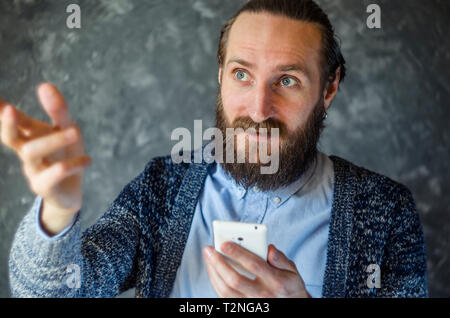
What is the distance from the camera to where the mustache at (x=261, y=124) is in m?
1.04

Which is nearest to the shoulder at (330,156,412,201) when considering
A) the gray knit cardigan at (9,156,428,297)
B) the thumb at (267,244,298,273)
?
the gray knit cardigan at (9,156,428,297)

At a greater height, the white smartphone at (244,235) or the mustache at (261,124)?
the mustache at (261,124)

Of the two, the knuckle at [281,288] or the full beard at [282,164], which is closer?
the knuckle at [281,288]

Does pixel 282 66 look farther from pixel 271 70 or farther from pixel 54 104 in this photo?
pixel 54 104

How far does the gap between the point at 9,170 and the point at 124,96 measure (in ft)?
1.38

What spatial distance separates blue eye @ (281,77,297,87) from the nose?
52 millimetres

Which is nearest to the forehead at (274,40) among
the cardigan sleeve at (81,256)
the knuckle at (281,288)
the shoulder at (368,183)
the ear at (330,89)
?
the ear at (330,89)

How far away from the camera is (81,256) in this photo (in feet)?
2.70

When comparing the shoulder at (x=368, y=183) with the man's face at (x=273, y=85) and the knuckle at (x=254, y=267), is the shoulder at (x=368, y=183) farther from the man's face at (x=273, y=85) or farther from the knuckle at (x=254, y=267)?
the knuckle at (x=254, y=267)

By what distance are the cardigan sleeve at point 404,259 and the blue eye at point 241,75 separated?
0.51 metres

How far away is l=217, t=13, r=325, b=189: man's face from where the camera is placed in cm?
104

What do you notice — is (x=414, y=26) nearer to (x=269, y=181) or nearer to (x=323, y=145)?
(x=323, y=145)

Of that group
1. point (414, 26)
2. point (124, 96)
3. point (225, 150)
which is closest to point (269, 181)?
point (225, 150)

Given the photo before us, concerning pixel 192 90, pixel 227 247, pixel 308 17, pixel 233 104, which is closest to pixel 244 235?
pixel 227 247
